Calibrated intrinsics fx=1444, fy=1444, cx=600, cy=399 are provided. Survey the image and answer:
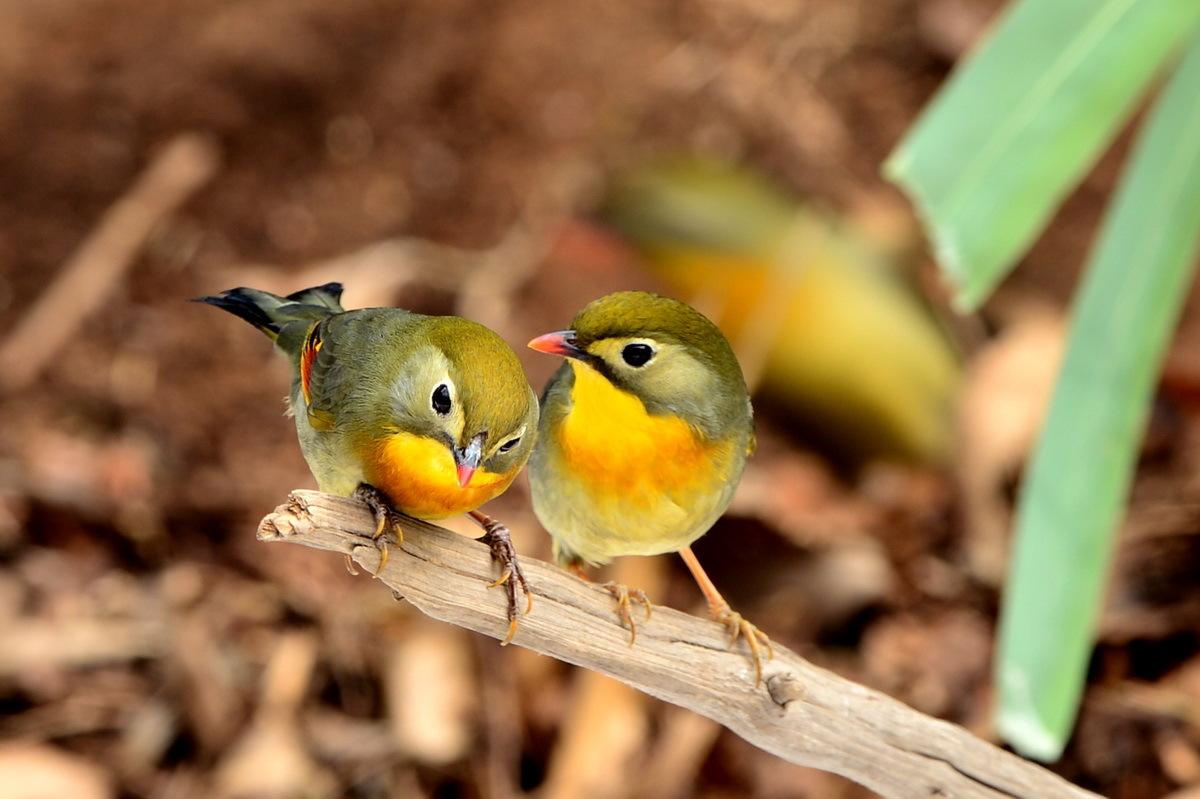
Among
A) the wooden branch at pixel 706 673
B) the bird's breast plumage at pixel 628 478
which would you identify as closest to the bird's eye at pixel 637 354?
the bird's breast plumage at pixel 628 478

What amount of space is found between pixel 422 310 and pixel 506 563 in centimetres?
185

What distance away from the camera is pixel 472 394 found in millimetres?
1331

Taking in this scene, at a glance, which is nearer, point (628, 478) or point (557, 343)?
point (557, 343)

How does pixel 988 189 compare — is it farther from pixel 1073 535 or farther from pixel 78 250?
pixel 78 250

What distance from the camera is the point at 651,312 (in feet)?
4.98

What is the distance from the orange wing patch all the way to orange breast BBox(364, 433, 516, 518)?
113mm

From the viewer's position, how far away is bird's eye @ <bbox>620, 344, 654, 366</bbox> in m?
1.52

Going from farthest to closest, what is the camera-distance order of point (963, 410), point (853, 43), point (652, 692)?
point (853, 43)
point (963, 410)
point (652, 692)

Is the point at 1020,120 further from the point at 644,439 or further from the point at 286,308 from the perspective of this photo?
the point at 286,308

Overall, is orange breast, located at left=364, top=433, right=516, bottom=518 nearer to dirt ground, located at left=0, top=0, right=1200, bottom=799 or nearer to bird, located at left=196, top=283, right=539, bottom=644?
bird, located at left=196, top=283, right=539, bottom=644

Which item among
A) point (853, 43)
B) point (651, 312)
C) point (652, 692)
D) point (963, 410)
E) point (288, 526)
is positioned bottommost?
point (963, 410)

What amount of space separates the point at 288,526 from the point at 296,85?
458 centimetres

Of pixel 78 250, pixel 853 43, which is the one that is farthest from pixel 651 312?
pixel 853 43

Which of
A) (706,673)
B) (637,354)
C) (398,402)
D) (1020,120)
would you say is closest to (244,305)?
(398,402)
